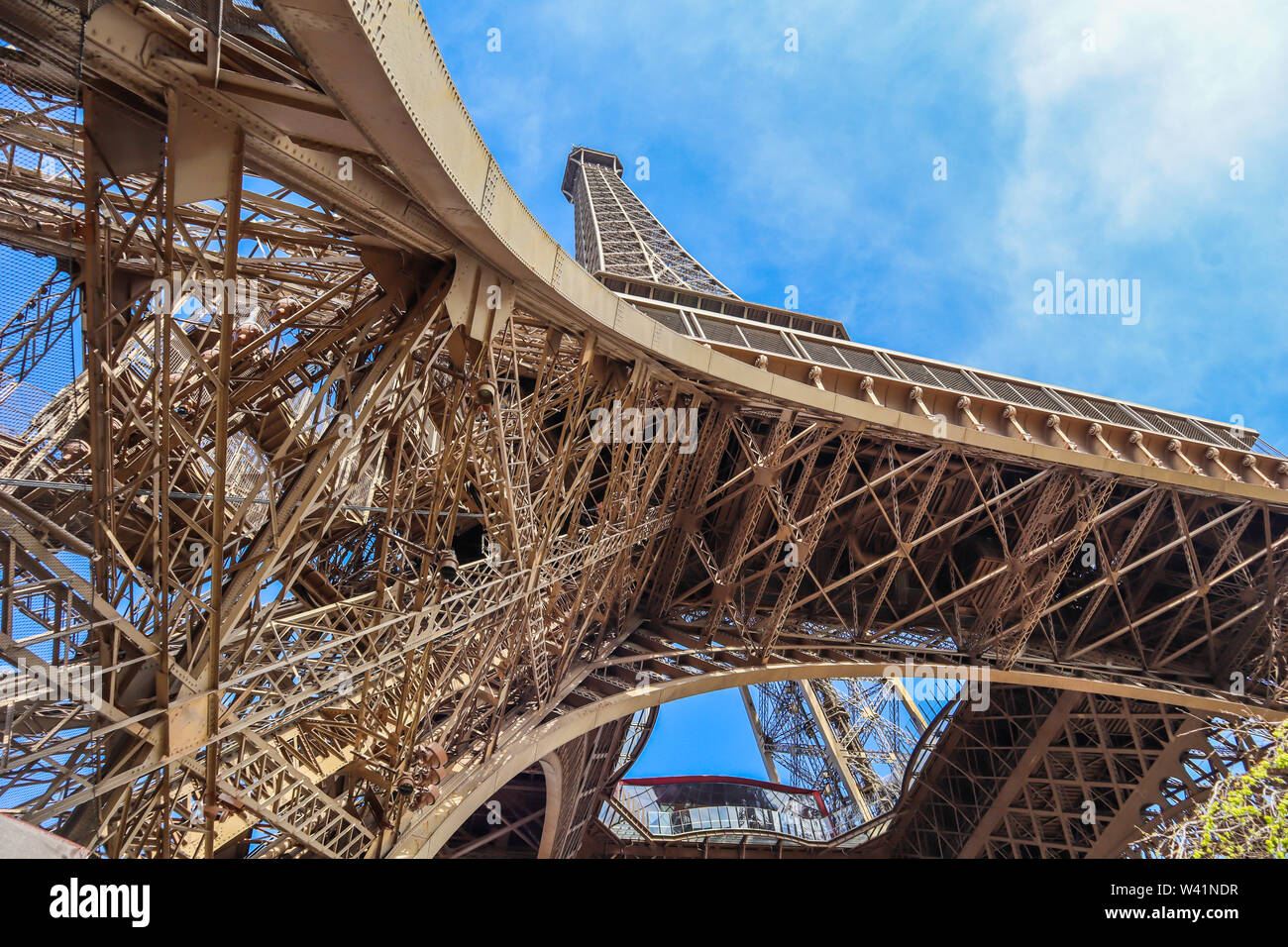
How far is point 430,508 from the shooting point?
783 centimetres

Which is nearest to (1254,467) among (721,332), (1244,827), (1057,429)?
(1057,429)

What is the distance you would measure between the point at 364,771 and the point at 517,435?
4173 millimetres

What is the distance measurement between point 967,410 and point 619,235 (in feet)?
→ 138

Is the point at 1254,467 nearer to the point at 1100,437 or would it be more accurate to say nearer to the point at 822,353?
the point at 1100,437

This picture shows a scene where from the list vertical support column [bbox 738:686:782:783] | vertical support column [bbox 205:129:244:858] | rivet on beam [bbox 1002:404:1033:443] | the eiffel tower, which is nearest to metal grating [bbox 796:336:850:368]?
the eiffel tower

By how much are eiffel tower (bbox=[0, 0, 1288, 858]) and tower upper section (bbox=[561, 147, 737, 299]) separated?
79.5ft

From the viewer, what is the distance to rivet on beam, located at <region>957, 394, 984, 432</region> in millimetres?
16297

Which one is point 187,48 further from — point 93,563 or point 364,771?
point 364,771

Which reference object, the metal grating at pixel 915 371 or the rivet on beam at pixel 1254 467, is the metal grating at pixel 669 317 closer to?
the metal grating at pixel 915 371

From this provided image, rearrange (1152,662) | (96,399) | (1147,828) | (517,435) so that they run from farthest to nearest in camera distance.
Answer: (1147,828), (1152,662), (517,435), (96,399)

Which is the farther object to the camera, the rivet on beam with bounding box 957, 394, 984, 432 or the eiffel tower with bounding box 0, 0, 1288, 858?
the rivet on beam with bounding box 957, 394, 984, 432

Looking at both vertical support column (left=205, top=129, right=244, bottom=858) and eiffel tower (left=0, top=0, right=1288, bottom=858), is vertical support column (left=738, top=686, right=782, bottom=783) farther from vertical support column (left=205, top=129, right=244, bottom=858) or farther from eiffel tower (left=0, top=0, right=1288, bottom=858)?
vertical support column (left=205, top=129, right=244, bottom=858)

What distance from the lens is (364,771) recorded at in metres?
8.55
